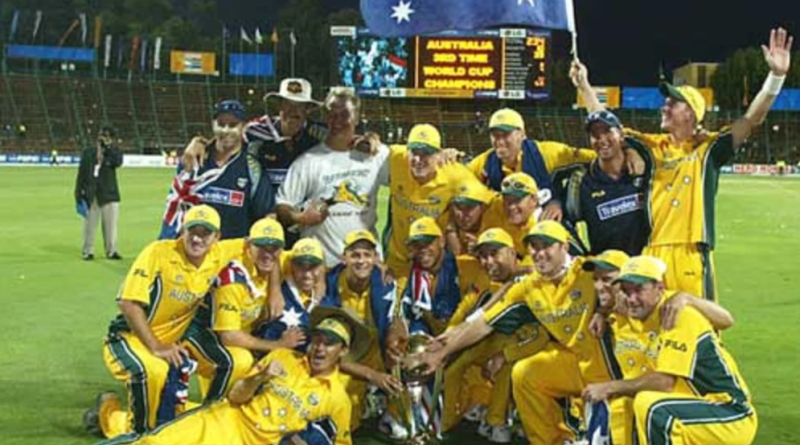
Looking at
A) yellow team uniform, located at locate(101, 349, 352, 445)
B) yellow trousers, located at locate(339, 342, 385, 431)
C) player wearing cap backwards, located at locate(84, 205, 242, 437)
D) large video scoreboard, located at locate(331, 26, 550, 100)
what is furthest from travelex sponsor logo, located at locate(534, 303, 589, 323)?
large video scoreboard, located at locate(331, 26, 550, 100)

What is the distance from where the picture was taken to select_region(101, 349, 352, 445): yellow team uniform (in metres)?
5.82

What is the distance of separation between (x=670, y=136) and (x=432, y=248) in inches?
64.9

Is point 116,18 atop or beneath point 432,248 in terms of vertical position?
atop

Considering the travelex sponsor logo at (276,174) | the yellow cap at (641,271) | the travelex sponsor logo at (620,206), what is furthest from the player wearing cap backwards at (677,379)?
the travelex sponsor logo at (276,174)

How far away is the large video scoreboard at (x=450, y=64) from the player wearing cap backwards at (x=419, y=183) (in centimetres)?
3930

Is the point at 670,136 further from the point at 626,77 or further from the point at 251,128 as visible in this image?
the point at 626,77

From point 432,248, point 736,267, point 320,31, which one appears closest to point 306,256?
point 432,248

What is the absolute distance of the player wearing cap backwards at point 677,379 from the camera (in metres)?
5.33

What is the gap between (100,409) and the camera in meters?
6.73

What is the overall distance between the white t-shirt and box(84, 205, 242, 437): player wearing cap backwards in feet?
3.15

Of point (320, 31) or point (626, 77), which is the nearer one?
point (320, 31)

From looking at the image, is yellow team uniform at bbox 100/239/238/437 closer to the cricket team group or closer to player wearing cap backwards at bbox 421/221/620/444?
the cricket team group

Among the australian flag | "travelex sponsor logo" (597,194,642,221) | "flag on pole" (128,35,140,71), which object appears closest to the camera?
"travelex sponsor logo" (597,194,642,221)

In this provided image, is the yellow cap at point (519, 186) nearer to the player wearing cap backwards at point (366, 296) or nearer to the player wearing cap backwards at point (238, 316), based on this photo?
the player wearing cap backwards at point (366, 296)
